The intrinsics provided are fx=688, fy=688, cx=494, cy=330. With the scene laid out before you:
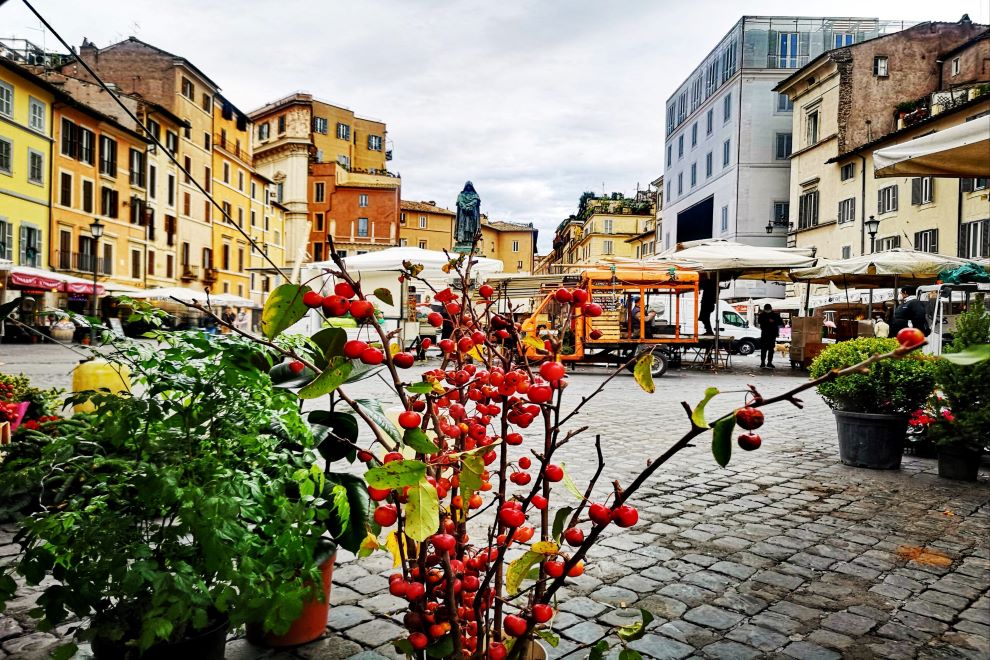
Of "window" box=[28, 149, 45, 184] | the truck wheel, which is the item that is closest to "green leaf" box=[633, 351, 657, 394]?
the truck wheel

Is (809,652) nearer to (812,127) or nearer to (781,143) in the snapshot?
(812,127)

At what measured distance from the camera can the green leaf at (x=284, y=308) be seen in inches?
53.8

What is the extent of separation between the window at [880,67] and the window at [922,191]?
7995 millimetres

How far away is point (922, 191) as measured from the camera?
90.4ft

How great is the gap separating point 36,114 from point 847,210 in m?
37.0

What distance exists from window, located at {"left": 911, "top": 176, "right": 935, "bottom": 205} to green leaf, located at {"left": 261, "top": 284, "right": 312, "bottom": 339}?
31.4m

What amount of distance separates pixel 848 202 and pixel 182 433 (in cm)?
3504

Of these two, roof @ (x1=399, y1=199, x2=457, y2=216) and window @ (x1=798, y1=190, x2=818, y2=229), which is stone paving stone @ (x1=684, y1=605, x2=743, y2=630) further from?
roof @ (x1=399, y1=199, x2=457, y2=216)

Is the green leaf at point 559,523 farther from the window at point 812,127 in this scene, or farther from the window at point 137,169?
the window at point 137,169

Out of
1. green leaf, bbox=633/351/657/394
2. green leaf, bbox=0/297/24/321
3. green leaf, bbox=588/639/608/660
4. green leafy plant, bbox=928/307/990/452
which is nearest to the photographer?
green leaf, bbox=633/351/657/394

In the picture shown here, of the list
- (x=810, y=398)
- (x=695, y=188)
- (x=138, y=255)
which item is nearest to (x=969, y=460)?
(x=810, y=398)

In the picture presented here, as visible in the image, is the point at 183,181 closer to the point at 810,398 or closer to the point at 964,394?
the point at 810,398

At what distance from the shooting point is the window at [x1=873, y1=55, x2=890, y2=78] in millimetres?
32906

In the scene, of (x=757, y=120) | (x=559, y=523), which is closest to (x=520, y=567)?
(x=559, y=523)
